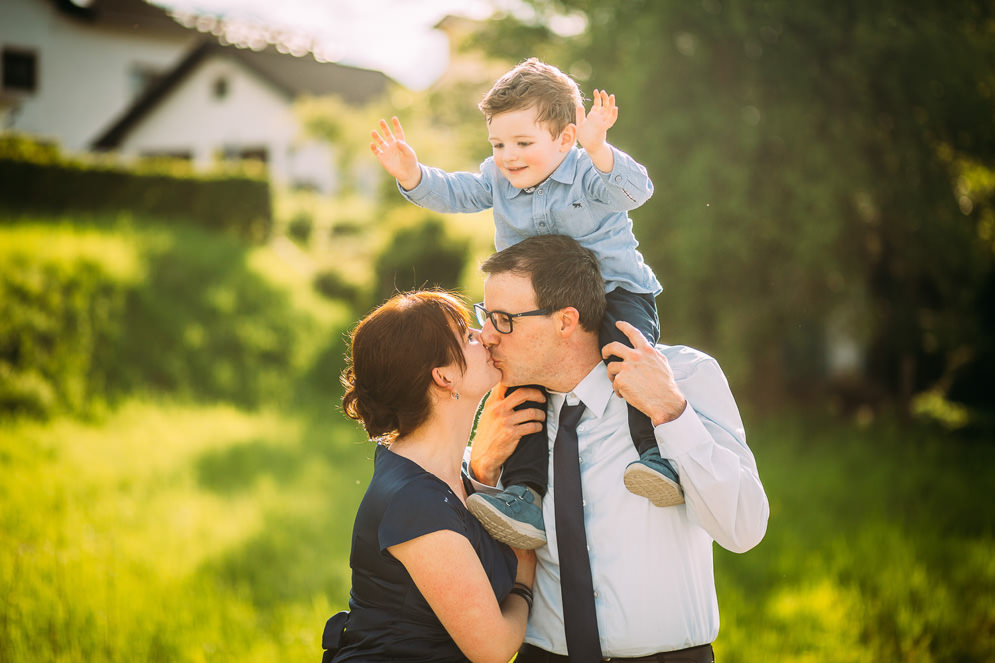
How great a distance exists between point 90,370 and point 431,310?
9183mm

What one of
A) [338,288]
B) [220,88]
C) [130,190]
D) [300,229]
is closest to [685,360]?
[338,288]

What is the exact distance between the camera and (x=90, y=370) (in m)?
10.3

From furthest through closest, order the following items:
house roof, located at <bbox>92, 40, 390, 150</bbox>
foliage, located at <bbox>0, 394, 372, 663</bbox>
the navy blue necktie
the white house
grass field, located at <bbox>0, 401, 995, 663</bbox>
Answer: house roof, located at <bbox>92, 40, 390, 150</bbox> → the white house → grass field, located at <bbox>0, 401, 995, 663</bbox> → foliage, located at <bbox>0, 394, 372, 663</bbox> → the navy blue necktie

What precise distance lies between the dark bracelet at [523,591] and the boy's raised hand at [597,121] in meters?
1.43

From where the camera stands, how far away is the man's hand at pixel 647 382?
2.45 m

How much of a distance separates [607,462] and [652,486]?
0.89 feet

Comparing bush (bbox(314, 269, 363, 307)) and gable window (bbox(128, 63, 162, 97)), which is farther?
gable window (bbox(128, 63, 162, 97))

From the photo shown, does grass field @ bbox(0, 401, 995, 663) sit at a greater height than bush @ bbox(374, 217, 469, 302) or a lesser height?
lesser

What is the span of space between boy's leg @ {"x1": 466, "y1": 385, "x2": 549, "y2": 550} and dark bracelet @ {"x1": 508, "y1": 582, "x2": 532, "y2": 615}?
0.12m

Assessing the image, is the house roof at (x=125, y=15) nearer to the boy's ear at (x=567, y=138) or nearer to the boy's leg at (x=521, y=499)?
the boy's ear at (x=567, y=138)

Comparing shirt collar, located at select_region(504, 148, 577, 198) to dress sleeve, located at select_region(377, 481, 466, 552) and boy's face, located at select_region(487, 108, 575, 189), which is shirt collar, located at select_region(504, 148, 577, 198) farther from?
dress sleeve, located at select_region(377, 481, 466, 552)

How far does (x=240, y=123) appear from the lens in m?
26.5

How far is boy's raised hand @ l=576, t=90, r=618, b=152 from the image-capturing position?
8.33 feet

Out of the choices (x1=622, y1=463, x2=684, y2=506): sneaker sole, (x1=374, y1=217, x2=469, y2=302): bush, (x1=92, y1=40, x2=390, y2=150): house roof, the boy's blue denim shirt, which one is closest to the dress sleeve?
(x1=622, y1=463, x2=684, y2=506): sneaker sole
